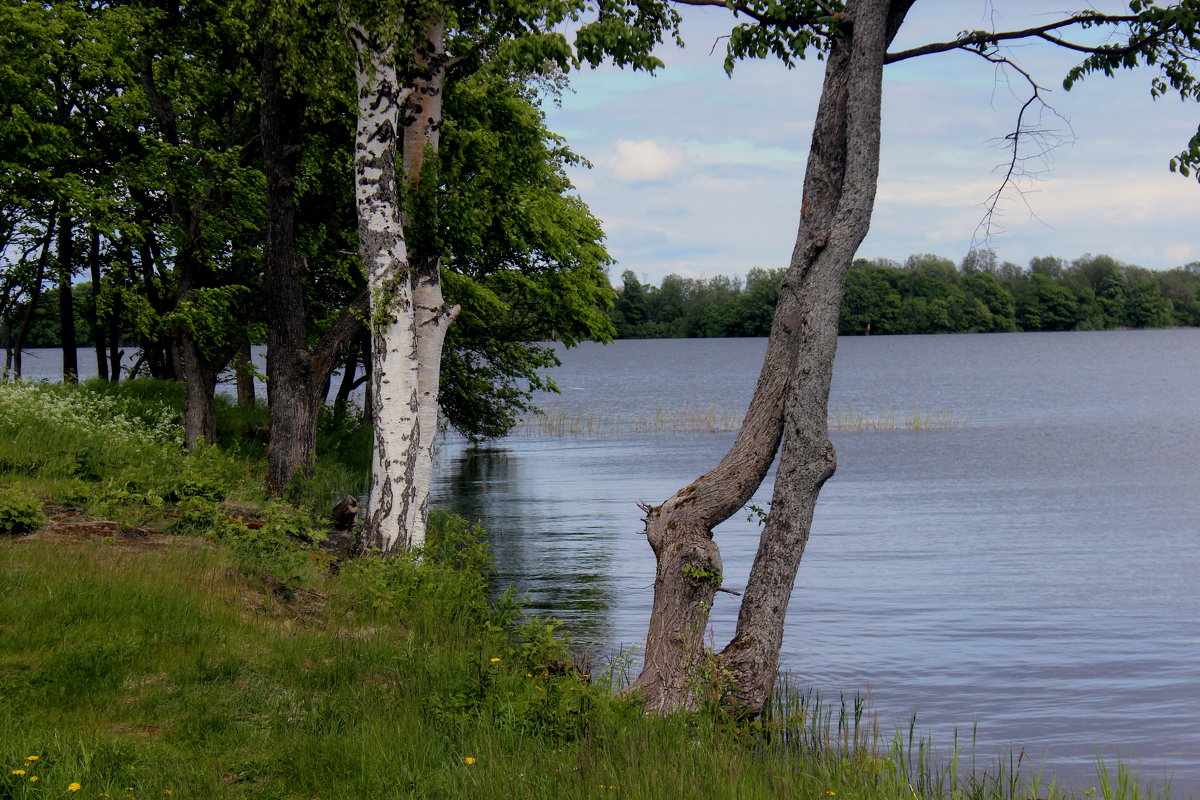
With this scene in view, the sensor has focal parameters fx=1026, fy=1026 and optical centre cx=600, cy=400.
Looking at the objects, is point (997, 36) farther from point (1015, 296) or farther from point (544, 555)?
point (1015, 296)

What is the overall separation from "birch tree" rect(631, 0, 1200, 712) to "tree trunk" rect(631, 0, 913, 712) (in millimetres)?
11

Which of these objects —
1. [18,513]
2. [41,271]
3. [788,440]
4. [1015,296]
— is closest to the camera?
[788,440]

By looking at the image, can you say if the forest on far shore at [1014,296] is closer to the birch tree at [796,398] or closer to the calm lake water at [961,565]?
the calm lake water at [961,565]

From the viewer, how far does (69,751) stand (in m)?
5.82

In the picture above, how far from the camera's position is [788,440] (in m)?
8.84

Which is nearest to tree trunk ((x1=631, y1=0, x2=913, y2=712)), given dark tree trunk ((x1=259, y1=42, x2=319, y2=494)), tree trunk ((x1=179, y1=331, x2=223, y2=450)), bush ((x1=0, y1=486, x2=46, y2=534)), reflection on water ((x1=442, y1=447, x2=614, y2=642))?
reflection on water ((x1=442, y1=447, x2=614, y2=642))

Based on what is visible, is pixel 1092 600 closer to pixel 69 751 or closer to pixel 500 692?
pixel 500 692

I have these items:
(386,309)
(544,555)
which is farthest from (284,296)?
(544,555)

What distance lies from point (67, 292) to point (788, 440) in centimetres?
2513

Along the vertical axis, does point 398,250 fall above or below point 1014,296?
below

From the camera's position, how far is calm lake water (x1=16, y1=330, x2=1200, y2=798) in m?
11.5

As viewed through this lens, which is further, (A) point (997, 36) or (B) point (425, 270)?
(B) point (425, 270)

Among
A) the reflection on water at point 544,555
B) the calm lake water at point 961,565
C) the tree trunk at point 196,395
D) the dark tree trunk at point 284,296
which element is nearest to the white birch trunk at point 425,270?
the reflection on water at point 544,555

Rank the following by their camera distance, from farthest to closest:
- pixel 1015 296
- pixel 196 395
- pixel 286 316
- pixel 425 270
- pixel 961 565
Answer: pixel 1015 296 → pixel 196 395 → pixel 961 565 → pixel 286 316 → pixel 425 270
